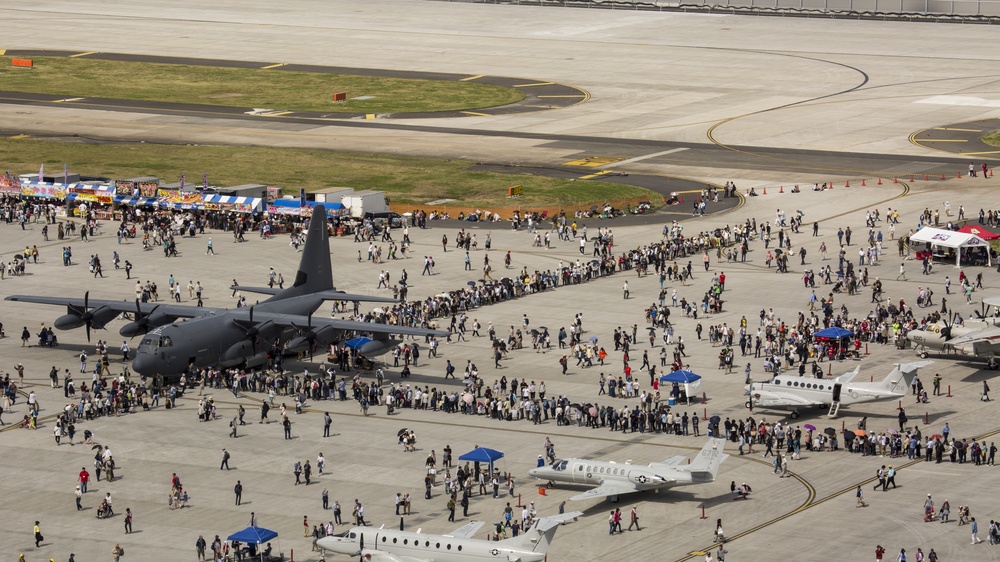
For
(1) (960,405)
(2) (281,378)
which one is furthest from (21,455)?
(1) (960,405)

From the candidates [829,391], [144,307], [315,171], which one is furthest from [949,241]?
[315,171]

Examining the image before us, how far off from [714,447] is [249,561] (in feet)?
67.0

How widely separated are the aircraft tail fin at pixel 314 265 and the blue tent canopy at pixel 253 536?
114 feet

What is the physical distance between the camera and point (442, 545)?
61.6 m

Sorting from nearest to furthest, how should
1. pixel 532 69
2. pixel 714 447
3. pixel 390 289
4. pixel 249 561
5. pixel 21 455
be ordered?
pixel 249 561
pixel 714 447
pixel 21 455
pixel 390 289
pixel 532 69

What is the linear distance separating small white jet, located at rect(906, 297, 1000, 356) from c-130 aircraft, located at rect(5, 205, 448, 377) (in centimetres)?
2704

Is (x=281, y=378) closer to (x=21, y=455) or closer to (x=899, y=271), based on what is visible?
(x=21, y=455)

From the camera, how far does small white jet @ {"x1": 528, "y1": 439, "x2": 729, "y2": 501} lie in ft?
226

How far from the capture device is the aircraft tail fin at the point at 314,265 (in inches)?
3814

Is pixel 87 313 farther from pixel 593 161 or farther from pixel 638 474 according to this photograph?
pixel 593 161

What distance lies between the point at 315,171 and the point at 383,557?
8791 centimetres

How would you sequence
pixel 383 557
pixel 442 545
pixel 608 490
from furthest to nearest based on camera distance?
1. pixel 608 490
2. pixel 383 557
3. pixel 442 545

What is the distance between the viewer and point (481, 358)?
92.9m

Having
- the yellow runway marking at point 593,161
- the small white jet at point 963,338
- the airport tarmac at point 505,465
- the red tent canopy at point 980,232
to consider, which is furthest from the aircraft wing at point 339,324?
the yellow runway marking at point 593,161
